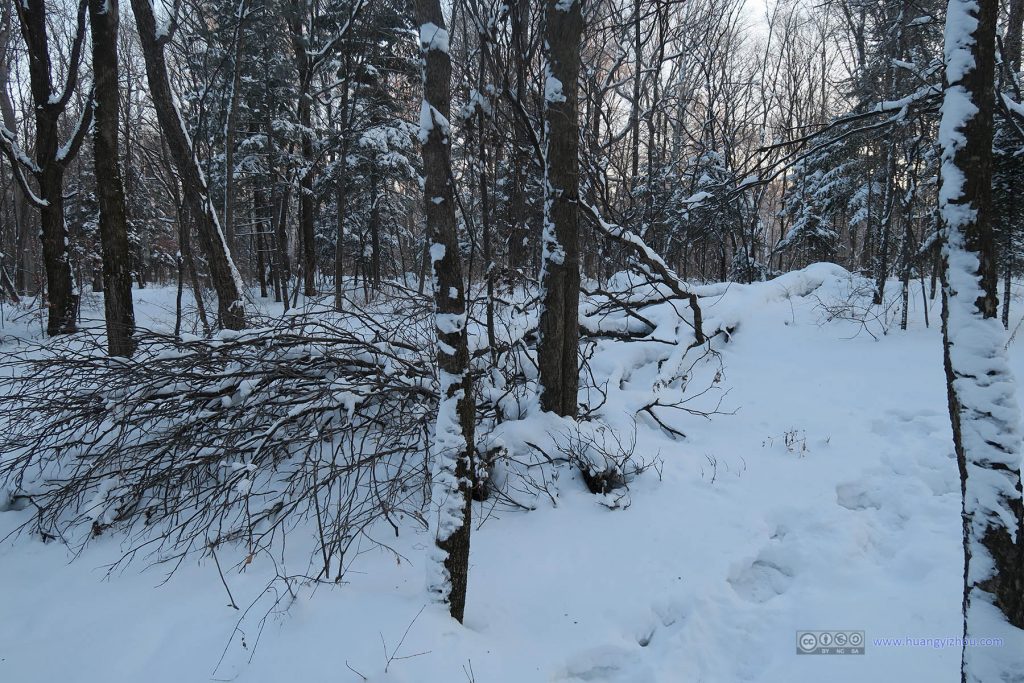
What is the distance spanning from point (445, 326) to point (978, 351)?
249 cm

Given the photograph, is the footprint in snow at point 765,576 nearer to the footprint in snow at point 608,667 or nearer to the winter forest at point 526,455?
the winter forest at point 526,455

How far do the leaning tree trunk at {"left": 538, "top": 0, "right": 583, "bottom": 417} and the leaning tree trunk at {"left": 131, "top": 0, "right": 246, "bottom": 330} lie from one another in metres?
4.47

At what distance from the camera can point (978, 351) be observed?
2193 mm

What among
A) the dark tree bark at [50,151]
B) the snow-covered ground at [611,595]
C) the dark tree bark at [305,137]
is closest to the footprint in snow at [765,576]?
the snow-covered ground at [611,595]

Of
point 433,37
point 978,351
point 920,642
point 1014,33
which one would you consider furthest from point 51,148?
point 1014,33

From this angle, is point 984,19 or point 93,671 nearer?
point 984,19

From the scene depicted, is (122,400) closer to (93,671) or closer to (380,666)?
(93,671)

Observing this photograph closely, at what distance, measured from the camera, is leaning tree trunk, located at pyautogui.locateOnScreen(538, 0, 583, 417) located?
4.59 metres

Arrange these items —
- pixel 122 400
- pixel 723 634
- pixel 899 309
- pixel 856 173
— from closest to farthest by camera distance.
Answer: pixel 723 634, pixel 122 400, pixel 899 309, pixel 856 173

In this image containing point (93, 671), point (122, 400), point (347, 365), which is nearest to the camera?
point (93, 671)

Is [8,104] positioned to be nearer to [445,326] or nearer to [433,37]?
[433,37]

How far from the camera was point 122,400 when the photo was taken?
167 inches

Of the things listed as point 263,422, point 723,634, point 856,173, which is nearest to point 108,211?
point 263,422

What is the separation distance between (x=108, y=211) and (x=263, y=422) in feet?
16.0
